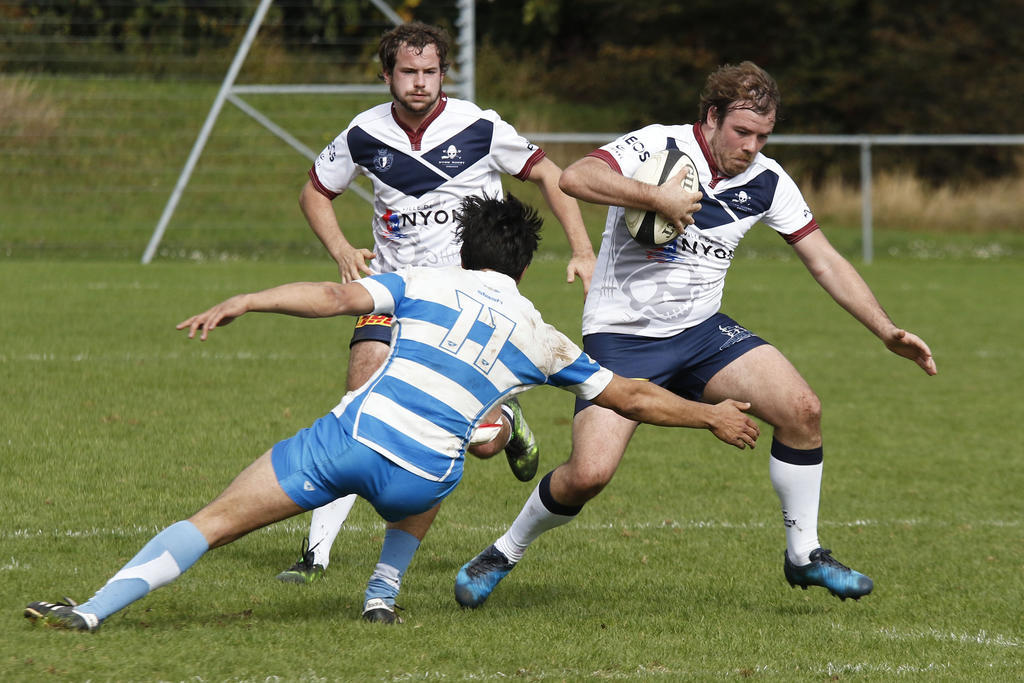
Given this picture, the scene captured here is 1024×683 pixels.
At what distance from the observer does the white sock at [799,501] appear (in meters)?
5.78

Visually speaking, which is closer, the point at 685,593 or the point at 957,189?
the point at 685,593

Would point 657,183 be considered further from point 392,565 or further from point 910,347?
point 392,565

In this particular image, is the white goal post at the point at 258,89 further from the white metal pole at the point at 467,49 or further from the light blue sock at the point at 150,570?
the light blue sock at the point at 150,570

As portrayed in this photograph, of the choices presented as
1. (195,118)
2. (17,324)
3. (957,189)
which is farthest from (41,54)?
(957,189)

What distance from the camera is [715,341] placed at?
591cm

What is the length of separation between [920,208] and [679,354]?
72.5 ft

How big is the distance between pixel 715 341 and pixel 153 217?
16647 mm

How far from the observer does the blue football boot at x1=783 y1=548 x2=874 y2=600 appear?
5.57 meters

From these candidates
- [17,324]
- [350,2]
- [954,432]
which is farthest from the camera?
[350,2]

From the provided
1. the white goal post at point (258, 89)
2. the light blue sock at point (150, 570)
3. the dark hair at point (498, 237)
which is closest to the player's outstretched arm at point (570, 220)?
the dark hair at point (498, 237)

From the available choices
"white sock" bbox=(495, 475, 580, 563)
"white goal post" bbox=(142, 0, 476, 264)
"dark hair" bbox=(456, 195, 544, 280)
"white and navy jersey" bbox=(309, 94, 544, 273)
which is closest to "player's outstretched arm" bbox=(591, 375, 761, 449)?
"dark hair" bbox=(456, 195, 544, 280)

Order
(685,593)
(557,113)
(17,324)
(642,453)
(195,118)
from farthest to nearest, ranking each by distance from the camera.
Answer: (557,113) → (195,118) → (17,324) → (642,453) → (685,593)

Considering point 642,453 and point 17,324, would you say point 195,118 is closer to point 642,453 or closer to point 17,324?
point 17,324

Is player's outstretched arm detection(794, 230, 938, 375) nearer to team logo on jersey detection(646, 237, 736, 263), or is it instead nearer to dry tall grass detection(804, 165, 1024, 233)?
team logo on jersey detection(646, 237, 736, 263)
